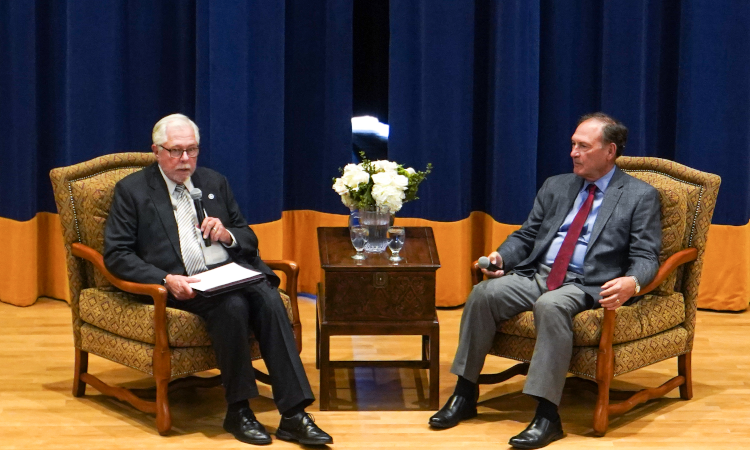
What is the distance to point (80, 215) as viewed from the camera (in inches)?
155

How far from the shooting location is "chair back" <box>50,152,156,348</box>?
3914 millimetres

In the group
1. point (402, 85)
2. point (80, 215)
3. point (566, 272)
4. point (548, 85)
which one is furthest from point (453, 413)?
point (548, 85)

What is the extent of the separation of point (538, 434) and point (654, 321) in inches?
25.2

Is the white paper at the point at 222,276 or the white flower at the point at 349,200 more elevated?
the white flower at the point at 349,200

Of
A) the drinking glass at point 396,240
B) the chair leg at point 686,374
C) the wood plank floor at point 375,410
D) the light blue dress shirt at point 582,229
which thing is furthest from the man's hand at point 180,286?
the chair leg at point 686,374

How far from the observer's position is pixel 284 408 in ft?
11.9

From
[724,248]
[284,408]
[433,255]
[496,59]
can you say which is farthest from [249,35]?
[724,248]

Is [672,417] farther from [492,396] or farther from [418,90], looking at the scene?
[418,90]

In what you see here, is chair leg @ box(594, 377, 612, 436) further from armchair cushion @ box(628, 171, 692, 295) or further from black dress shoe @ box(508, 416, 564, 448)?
armchair cushion @ box(628, 171, 692, 295)

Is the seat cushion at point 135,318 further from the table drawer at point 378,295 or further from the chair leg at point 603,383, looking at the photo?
the chair leg at point 603,383

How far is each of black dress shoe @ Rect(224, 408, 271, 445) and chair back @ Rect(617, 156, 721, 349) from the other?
161 centimetres

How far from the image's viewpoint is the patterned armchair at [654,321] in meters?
3.67

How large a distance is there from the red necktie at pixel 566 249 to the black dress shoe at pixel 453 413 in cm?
54

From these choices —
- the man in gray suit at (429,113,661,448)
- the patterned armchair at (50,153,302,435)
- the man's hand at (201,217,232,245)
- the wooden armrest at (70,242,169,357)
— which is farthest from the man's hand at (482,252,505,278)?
the wooden armrest at (70,242,169,357)
